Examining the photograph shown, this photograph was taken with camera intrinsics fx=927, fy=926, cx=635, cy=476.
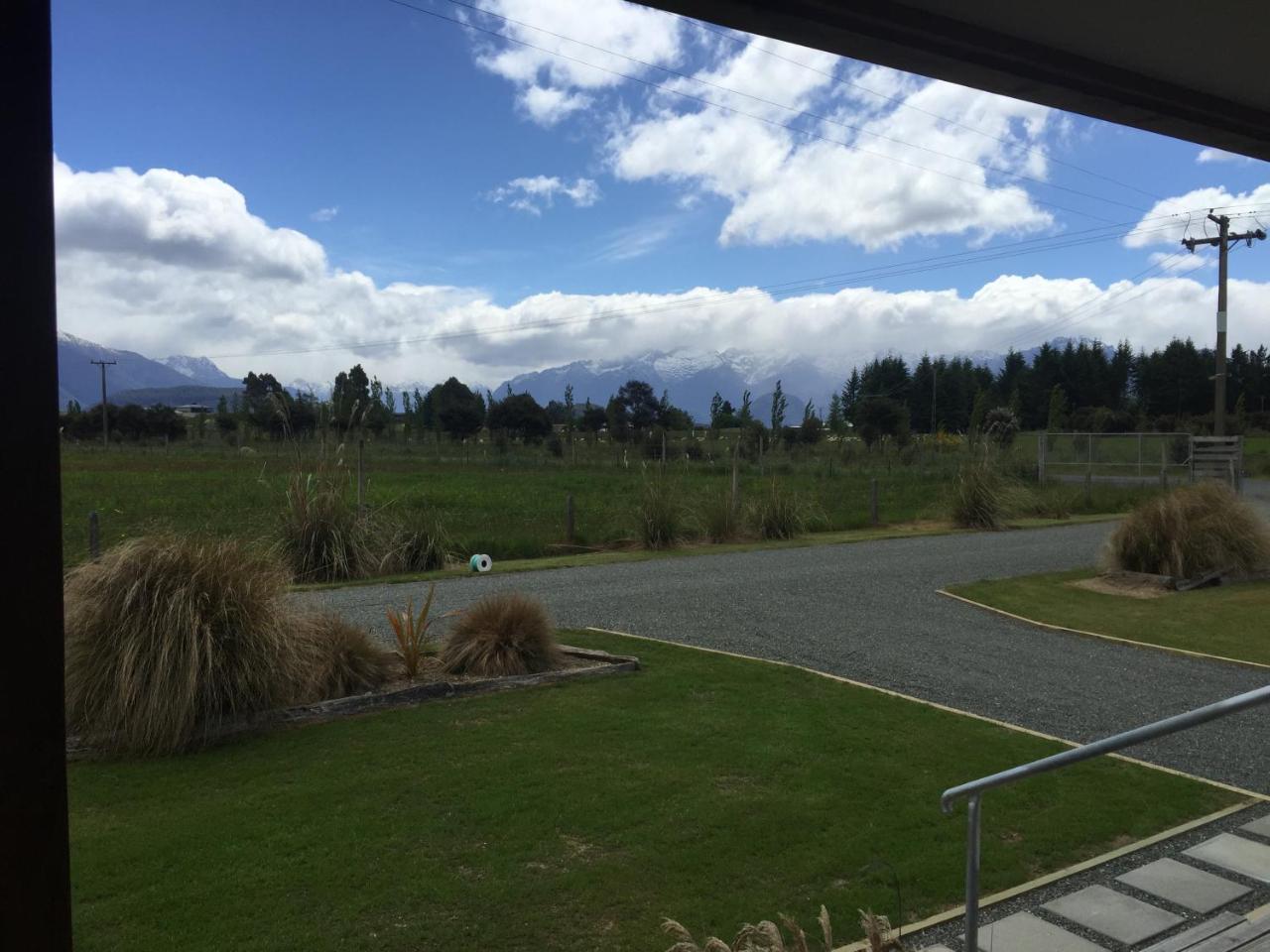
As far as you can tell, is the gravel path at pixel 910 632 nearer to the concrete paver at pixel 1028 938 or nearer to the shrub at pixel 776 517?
the shrub at pixel 776 517

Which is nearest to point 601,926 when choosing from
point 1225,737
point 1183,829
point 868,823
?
point 868,823

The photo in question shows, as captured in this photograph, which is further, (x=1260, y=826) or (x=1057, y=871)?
(x=1260, y=826)

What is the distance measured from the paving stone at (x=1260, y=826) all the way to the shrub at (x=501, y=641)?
162 inches

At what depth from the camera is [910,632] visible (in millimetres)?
8547

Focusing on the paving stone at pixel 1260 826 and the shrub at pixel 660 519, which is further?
the shrub at pixel 660 519

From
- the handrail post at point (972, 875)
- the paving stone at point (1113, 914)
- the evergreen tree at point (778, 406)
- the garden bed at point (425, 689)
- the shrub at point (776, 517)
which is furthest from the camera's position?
the evergreen tree at point (778, 406)

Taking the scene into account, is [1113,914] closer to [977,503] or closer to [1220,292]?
[977,503]

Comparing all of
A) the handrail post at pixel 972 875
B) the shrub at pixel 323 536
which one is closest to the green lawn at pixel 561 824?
the handrail post at pixel 972 875

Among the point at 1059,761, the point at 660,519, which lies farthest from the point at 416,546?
the point at 1059,761

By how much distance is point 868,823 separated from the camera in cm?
393

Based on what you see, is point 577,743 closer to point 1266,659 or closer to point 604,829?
point 604,829

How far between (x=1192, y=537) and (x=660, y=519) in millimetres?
7549

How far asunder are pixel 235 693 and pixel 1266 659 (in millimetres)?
7720

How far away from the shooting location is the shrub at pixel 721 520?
52.7ft
